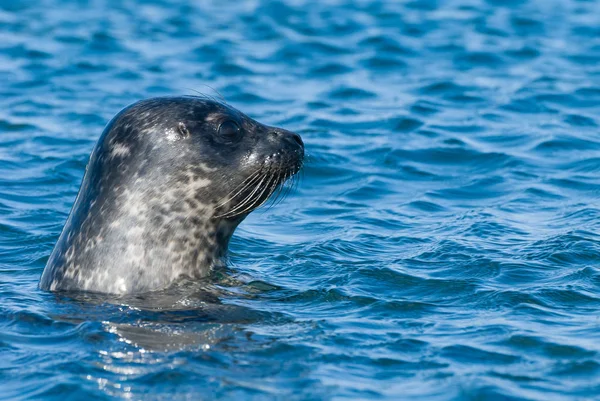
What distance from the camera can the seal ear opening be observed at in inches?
360

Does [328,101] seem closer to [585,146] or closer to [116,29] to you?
[585,146]

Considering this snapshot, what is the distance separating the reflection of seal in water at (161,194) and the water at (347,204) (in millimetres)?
272

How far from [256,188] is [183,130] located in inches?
27.2

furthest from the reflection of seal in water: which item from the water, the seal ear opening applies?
the water

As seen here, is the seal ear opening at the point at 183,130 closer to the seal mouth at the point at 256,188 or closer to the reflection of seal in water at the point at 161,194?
the reflection of seal in water at the point at 161,194

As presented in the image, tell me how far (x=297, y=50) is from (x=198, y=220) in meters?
10.5

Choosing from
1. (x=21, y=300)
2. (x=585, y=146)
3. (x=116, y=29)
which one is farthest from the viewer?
(x=116, y=29)

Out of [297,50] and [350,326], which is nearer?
[350,326]

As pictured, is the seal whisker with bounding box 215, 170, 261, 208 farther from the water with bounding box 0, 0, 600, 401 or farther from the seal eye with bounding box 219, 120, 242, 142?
the water with bounding box 0, 0, 600, 401

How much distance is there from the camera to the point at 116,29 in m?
20.8

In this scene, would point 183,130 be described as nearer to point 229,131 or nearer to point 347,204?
point 229,131

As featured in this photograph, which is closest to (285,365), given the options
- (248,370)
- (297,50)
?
(248,370)

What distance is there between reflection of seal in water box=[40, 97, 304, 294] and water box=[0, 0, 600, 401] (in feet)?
0.89

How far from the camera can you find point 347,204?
1243 centimetres
